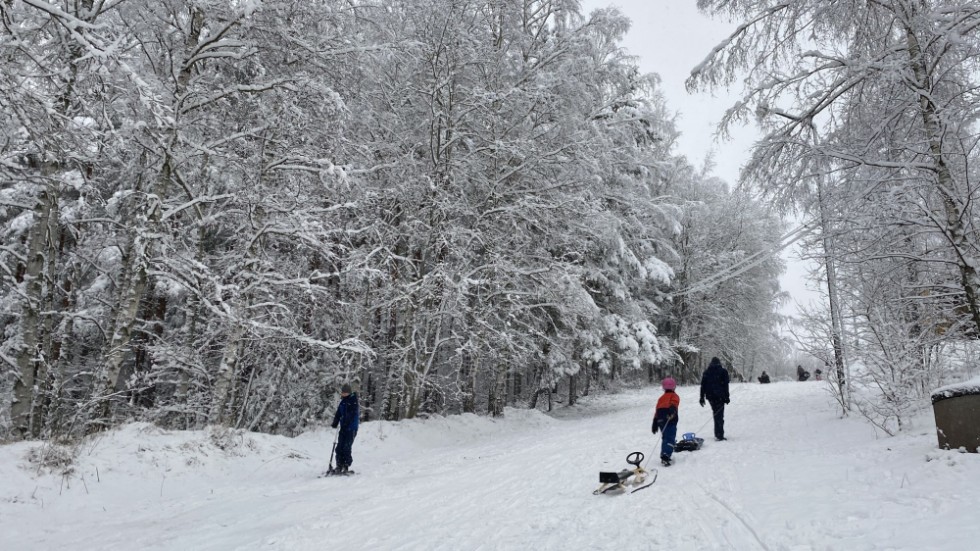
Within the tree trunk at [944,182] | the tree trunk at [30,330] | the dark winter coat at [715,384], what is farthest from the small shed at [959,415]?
the tree trunk at [30,330]

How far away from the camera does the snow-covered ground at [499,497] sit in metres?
4.61

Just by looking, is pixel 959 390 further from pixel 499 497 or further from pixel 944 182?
pixel 499 497

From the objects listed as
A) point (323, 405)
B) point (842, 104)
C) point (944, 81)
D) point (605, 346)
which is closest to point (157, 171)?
point (323, 405)

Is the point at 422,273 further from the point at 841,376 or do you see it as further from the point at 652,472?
the point at 841,376

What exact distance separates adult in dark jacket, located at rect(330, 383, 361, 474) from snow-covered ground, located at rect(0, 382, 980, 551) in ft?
1.40

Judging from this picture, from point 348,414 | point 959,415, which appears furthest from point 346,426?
point 959,415

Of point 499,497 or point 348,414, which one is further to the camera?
point 348,414

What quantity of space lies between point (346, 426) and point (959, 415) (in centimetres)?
840

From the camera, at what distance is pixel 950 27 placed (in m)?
6.85

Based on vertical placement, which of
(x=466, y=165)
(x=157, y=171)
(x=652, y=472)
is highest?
(x=466, y=165)

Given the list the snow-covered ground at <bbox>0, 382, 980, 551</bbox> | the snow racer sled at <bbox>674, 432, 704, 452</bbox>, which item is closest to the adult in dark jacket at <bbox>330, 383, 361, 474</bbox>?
the snow-covered ground at <bbox>0, 382, 980, 551</bbox>

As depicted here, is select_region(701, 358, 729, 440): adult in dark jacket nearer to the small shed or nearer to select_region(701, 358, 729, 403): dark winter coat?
select_region(701, 358, 729, 403): dark winter coat

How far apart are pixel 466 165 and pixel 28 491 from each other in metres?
12.1

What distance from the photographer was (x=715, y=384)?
10.6 m
